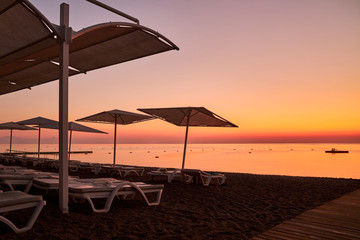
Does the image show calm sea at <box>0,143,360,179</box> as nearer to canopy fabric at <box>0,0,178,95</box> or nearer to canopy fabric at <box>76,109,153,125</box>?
canopy fabric at <box>76,109,153,125</box>

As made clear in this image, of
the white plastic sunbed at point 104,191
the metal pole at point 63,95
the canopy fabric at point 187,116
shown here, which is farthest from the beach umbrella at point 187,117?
the metal pole at point 63,95

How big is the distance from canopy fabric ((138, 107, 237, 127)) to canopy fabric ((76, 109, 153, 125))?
1299 mm

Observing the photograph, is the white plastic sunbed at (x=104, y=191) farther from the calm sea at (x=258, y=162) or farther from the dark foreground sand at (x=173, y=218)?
the calm sea at (x=258, y=162)

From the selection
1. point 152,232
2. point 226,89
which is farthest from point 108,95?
point 152,232

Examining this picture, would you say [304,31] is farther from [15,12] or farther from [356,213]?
[15,12]

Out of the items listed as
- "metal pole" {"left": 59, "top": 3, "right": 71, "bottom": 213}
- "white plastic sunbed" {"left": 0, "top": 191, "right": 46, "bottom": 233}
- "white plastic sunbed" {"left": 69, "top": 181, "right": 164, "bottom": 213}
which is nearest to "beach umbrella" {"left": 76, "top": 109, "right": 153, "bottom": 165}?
"white plastic sunbed" {"left": 69, "top": 181, "right": 164, "bottom": 213}

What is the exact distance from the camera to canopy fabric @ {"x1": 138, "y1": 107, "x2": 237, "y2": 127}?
936cm

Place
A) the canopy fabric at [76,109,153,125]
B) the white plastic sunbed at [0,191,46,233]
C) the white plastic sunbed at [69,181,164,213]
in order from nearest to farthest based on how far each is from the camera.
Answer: the white plastic sunbed at [0,191,46,233] → the white plastic sunbed at [69,181,164,213] → the canopy fabric at [76,109,153,125]

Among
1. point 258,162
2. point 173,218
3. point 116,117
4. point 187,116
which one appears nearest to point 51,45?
point 173,218

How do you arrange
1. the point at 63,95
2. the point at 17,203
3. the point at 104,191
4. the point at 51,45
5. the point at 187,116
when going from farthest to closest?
the point at 187,116 < the point at 104,191 < the point at 51,45 < the point at 63,95 < the point at 17,203

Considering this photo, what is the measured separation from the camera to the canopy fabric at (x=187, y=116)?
9.36m

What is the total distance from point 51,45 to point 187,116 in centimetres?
595

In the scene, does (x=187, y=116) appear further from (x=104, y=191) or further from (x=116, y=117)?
(x=104, y=191)

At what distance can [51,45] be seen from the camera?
156 inches
